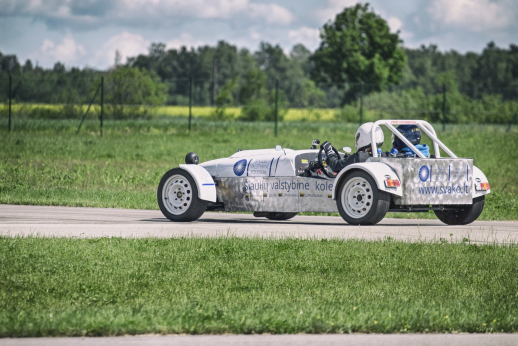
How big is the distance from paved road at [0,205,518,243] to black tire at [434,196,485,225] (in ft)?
0.49

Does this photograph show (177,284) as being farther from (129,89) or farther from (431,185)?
(129,89)

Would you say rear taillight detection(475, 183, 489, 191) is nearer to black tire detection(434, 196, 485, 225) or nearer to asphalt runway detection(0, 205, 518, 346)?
black tire detection(434, 196, 485, 225)

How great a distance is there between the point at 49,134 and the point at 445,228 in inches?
857

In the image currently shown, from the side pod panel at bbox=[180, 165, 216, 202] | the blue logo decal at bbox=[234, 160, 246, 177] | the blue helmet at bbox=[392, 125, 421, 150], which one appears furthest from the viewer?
the blue helmet at bbox=[392, 125, 421, 150]

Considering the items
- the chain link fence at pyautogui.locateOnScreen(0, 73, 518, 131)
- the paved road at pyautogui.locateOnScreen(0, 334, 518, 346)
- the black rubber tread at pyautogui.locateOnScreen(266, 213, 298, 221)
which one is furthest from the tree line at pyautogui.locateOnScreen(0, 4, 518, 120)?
the paved road at pyautogui.locateOnScreen(0, 334, 518, 346)

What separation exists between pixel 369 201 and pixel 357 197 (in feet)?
0.69

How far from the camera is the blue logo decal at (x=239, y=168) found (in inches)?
512

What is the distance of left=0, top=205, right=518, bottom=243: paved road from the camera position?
1085 cm

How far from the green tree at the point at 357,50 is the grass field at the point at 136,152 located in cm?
4556

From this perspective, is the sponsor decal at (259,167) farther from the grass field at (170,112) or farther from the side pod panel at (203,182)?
the grass field at (170,112)

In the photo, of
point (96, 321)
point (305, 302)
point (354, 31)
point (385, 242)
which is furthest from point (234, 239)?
point (354, 31)

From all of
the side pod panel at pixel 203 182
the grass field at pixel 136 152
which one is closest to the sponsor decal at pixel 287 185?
the side pod panel at pixel 203 182

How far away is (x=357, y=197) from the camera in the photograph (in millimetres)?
12086

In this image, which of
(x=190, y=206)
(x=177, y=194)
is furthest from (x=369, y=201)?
(x=177, y=194)
